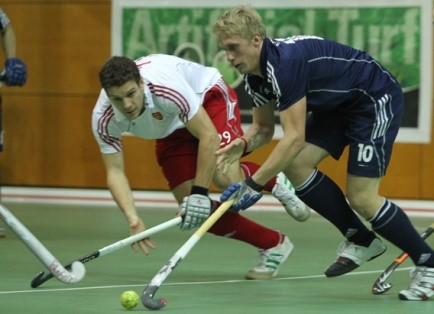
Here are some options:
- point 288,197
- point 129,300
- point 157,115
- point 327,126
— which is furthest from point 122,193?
point 288,197

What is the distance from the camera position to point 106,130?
5.96m

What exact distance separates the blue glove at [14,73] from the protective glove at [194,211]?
2318 mm

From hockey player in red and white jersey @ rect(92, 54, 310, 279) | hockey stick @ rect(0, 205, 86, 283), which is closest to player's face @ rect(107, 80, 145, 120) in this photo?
hockey player in red and white jersey @ rect(92, 54, 310, 279)

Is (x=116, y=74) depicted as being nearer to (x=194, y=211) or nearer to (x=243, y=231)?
(x=194, y=211)

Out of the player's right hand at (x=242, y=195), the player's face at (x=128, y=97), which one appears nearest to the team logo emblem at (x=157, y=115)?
the player's face at (x=128, y=97)

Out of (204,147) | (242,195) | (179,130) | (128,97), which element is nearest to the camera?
(242,195)

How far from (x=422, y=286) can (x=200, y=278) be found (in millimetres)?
1281

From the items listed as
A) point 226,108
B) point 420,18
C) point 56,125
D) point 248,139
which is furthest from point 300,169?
point 56,125

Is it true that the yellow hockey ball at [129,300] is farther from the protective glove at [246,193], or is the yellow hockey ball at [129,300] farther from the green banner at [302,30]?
the green banner at [302,30]

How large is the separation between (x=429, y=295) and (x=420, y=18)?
4963mm

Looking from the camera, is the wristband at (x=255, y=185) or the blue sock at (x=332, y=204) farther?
the blue sock at (x=332, y=204)

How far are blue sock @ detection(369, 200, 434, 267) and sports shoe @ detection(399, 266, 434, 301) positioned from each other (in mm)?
31

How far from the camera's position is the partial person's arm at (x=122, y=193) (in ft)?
18.5

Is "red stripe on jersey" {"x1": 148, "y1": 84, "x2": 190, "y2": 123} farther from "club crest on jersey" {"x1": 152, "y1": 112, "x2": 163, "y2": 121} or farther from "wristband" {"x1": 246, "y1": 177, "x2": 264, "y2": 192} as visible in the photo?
"wristband" {"x1": 246, "y1": 177, "x2": 264, "y2": 192}
